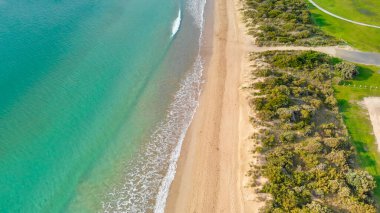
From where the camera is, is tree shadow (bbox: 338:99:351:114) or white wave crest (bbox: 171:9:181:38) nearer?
tree shadow (bbox: 338:99:351:114)

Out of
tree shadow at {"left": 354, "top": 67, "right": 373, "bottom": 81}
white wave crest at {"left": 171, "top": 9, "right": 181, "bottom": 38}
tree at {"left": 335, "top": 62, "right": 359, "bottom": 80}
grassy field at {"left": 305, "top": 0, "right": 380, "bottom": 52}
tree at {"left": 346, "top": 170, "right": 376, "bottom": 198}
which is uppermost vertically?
white wave crest at {"left": 171, "top": 9, "right": 181, "bottom": 38}

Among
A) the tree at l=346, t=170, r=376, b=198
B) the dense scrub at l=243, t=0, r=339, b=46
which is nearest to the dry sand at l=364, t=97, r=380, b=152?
the tree at l=346, t=170, r=376, b=198

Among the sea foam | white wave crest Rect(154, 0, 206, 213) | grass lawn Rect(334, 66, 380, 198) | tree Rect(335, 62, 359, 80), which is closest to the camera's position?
the sea foam

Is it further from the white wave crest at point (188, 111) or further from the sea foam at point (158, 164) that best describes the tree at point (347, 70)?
the sea foam at point (158, 164)

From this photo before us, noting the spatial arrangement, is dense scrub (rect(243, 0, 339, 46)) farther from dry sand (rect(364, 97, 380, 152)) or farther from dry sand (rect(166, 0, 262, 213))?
dry sand (rect(364, 97, 380, 152))

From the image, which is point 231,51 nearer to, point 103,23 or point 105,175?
point 103,23

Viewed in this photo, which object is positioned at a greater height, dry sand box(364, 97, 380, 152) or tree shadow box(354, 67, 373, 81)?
tree shadow box(354, 67, 373, 81)

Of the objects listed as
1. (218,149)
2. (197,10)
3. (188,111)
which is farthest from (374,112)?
(197,10)
